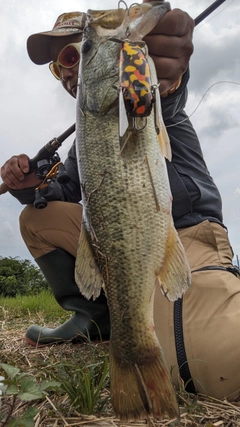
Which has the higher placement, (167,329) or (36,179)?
(36,179)

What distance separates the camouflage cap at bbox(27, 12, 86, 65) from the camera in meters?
3.55

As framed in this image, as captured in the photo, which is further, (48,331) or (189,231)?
(48,331)

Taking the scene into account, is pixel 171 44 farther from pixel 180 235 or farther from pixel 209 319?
pixel 209 319

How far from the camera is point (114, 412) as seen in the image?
1.89m

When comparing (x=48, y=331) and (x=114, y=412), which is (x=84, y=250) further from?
(x=48, y=331)

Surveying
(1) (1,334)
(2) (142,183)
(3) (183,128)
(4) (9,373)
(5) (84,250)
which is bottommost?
(1) (1,334)

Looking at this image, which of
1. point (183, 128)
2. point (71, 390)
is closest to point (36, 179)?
point (183, 128)

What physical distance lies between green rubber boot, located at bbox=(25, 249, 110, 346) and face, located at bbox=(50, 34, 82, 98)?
150 cm

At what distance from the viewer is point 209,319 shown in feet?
8.34

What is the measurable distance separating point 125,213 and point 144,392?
2.81 ft

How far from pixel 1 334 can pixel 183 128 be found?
2736 mm

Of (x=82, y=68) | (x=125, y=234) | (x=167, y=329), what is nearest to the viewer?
(x=125, y=234)

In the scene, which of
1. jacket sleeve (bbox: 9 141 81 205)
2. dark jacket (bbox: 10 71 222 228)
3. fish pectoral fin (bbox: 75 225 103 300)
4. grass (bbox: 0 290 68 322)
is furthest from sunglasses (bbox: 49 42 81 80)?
grass (bbox: 0 290 68 322)

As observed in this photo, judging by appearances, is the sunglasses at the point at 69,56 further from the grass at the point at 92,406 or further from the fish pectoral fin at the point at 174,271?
the grass at the point at 92,406
